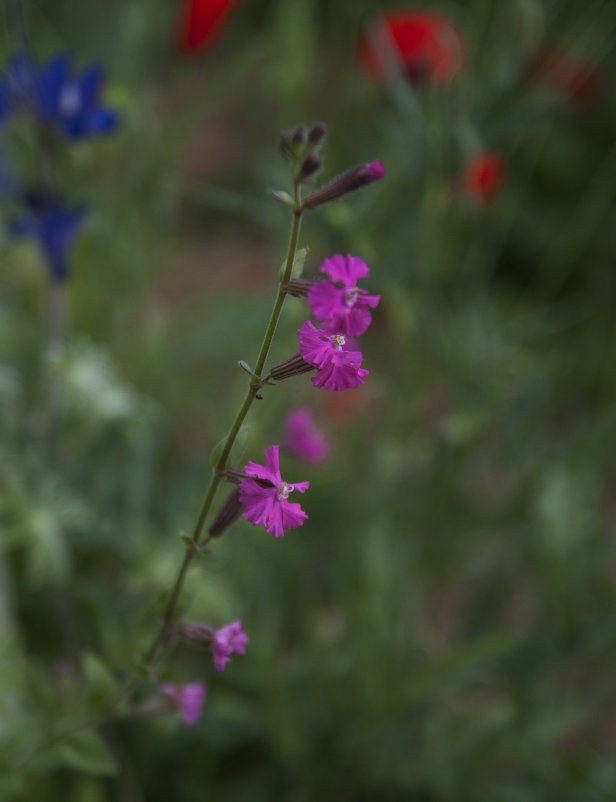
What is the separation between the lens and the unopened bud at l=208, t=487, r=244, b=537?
396 mm

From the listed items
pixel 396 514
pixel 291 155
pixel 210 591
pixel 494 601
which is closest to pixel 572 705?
pixel 494 601

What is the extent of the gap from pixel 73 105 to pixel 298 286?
0.45m

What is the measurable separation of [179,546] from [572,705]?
1.44ft

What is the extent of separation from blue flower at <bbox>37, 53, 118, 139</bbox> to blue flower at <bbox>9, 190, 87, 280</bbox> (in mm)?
67

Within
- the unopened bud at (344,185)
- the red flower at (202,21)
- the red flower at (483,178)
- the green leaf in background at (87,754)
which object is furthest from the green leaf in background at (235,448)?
the red flower at (202,21)

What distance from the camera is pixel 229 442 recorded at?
14.3 inches

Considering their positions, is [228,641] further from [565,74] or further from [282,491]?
[565,74]

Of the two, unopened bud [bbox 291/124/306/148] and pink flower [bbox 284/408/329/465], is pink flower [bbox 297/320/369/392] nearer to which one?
unopened bud [bbox 291/124/306/148]

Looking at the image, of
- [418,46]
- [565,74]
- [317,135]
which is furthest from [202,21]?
[317,135]

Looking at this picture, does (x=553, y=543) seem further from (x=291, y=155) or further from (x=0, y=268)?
(x=0, y=268)

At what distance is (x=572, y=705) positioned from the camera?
2.81 feet

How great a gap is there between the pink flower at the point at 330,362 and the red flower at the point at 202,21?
30.9 inches

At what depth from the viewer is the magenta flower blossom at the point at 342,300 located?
32cm

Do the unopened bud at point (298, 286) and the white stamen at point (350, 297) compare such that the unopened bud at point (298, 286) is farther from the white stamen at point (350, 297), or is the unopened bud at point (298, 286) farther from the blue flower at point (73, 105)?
the blue flower at point (73, 105)
